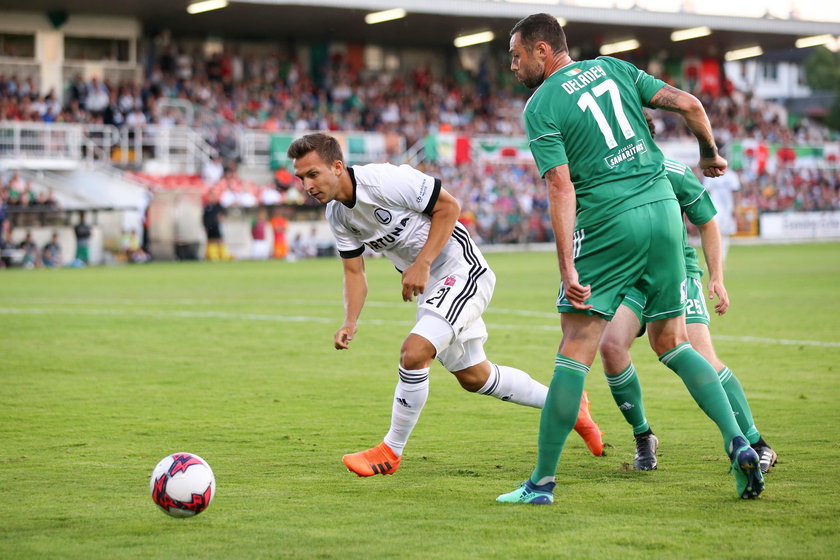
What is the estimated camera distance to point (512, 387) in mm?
6391

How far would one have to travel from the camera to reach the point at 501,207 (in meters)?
40.0

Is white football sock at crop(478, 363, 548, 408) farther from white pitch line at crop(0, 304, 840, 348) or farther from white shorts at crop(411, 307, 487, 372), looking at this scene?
white pitch line at crop(0, 304, 840, 348)

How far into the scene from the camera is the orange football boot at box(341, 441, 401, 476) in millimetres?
5812

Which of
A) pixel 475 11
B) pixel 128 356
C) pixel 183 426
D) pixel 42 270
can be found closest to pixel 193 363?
pixel 128 356

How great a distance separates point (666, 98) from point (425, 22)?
41.5 meters

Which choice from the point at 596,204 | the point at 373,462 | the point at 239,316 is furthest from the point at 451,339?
the point at 239,316

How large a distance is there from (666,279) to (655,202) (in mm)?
361

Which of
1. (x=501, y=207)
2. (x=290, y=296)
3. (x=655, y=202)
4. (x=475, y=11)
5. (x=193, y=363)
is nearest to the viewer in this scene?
(x=655, y=202)

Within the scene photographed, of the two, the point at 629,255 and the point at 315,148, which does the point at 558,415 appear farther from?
the point at 315,148

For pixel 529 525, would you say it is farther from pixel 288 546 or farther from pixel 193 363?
pixel 193 363

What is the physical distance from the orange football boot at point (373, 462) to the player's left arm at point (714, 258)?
186 cm

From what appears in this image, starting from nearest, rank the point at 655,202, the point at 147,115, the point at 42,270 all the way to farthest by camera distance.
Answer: the point at 655,202, the point at 42,270, the point at 147,115

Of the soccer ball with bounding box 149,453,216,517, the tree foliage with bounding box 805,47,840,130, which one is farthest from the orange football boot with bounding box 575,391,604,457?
the tree foliage with bounding box 805,47,840,130

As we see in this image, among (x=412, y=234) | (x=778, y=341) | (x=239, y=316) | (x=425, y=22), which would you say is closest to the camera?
(x=412, y=234)
